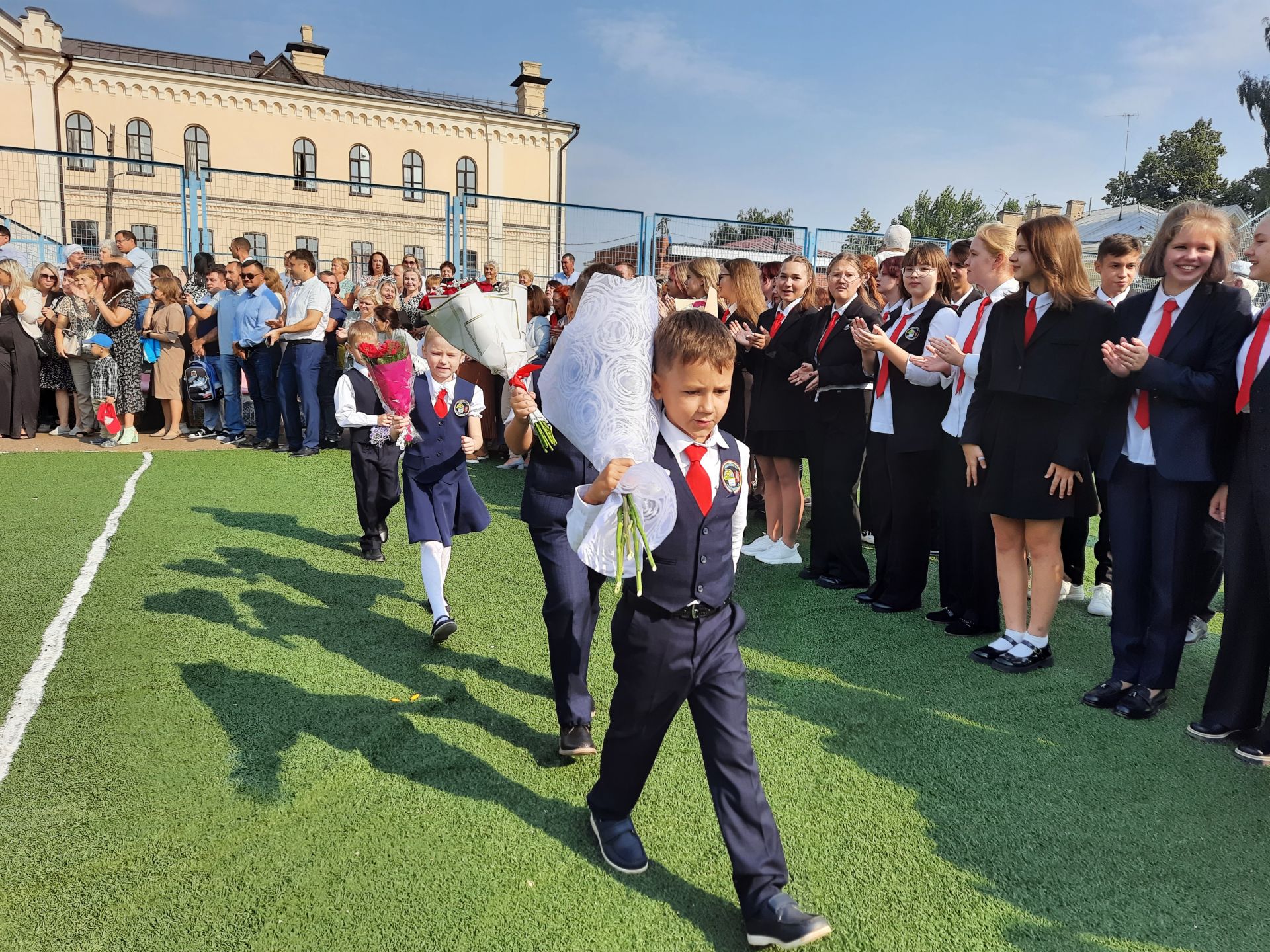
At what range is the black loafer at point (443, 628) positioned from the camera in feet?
15.4

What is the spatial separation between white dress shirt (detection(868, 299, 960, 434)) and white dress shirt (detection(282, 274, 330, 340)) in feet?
23.3

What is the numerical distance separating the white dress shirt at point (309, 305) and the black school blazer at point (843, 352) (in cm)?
669

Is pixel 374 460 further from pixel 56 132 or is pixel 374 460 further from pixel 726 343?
pixel 56 132

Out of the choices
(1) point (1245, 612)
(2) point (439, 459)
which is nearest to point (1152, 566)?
(1) point (1245, 612)

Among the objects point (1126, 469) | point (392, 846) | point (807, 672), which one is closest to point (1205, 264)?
point (1126, 469)

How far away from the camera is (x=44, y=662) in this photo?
4.40 m

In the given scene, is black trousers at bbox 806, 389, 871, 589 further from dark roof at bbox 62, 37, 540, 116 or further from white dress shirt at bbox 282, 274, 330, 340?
dark roof at bbox 62, 37, 540, 116

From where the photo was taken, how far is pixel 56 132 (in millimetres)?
34000

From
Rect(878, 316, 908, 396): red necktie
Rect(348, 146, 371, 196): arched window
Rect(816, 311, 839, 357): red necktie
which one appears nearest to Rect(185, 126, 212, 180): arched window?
Rect(348, 146, 371, 196): arched window

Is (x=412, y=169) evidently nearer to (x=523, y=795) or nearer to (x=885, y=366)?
(x=885, y=366)

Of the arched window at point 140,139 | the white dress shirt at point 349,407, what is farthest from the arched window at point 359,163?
the white dress shirt at point 349,407

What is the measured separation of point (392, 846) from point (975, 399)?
11.6ft

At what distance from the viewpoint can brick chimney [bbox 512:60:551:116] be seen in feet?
136

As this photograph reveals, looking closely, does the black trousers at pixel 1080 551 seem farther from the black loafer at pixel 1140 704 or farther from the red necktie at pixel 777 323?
the red necktie at pixel 777 323
